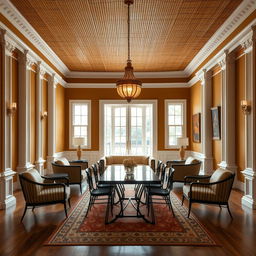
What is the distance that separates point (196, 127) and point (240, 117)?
322 cm

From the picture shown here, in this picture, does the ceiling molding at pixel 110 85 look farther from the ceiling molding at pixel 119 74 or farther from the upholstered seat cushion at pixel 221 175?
the upholstered seat cushion at pixel 221 175

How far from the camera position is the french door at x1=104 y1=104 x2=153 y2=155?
10.9m

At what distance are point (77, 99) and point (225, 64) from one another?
6015 mm

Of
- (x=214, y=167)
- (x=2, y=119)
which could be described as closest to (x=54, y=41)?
(x=2, y=119)

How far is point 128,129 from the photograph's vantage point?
10.9 meters

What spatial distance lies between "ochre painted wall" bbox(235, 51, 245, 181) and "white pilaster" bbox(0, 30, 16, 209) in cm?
515

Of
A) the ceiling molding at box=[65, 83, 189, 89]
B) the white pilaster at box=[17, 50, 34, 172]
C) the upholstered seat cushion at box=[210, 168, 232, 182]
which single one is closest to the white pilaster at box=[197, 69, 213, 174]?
the ceiling molding at box=[65, 83, 189, 89]

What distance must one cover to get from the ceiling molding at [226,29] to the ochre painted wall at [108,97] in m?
1.75

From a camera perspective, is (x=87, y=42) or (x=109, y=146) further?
(x=109, y=146)

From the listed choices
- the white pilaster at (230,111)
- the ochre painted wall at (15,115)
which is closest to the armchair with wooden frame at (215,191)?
the white pilaster at (230,111)

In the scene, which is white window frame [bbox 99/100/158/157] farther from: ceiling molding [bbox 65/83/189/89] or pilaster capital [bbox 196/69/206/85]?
pilaster capital [bbox 196/69/206/85]

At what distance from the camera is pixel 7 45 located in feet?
17.6

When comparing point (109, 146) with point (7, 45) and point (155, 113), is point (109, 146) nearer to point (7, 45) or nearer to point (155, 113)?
point (155, 113)

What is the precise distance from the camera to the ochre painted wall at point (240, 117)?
6184 mm
